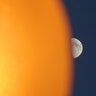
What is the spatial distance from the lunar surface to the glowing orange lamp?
0.09m

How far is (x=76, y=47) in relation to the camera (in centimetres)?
97

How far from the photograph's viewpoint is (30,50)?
0.81 metres

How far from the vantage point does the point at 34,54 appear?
0.81 metres

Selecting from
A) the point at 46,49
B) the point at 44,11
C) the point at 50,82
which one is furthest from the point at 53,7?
the point at 50,82

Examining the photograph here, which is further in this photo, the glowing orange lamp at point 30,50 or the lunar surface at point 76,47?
the lunar surface at point 76,47

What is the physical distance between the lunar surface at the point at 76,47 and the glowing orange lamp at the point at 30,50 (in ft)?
0.31

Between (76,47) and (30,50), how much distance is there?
0.23 metres

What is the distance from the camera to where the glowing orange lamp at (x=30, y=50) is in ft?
2.58

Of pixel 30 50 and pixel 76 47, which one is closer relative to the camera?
pixel 30 50

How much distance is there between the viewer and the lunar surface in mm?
959

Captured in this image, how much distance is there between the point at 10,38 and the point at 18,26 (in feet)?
0.16

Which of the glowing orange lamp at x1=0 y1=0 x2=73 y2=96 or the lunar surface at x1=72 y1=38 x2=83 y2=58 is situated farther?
the lunar surface at x1=72 y1=38 x2=83 y2=58

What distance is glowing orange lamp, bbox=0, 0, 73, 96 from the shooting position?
0.79 meters

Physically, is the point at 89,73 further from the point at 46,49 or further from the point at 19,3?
the point at 19,3
